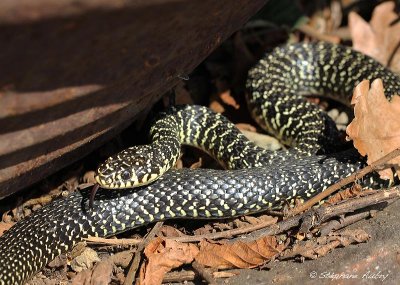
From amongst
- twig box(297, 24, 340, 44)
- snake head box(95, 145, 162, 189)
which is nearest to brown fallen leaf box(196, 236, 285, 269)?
snake head box(95, 145, 162, 189)

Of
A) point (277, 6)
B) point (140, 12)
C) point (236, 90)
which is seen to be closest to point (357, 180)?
point (236, 90)

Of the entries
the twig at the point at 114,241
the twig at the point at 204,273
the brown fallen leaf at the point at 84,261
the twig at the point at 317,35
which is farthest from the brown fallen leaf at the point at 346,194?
the twig at the point at 317,35

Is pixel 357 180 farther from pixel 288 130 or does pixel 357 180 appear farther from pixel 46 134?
pixel 46 134

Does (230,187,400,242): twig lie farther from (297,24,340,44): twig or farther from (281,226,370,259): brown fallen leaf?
(297,24,340,44): twig

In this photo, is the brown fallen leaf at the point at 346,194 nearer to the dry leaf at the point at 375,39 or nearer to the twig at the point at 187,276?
the twig at the point at 187,276

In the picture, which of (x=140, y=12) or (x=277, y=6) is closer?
(x=140, y=12)

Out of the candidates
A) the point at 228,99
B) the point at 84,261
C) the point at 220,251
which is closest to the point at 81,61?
the point at 220,251
